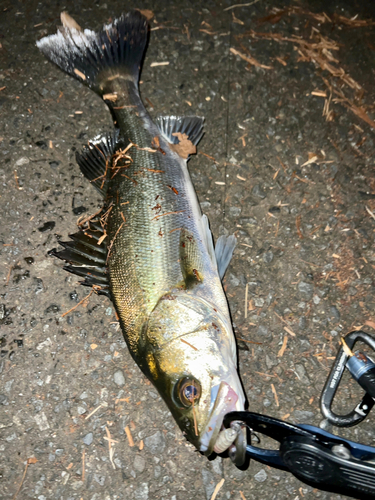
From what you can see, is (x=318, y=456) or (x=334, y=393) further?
(x=334, y=393)

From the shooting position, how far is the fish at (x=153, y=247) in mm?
2311

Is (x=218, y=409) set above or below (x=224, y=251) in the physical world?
below

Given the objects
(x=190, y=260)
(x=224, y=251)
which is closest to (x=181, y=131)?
(x=224, y=251)

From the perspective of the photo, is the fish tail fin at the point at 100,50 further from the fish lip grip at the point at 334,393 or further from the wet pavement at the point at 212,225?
the fish lip grip at the point at 334,393

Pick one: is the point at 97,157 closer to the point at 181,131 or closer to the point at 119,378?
the point at 181,131

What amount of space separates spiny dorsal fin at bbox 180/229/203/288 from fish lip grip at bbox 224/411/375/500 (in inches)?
33.7

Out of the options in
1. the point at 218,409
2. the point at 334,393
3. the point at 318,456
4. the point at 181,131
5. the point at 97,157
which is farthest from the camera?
the point at 181,131

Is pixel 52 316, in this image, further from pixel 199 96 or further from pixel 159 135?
pixel 199 96

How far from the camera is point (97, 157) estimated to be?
308 cm

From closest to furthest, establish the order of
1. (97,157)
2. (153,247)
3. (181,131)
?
(153,247) → (97,157) → (181,131)

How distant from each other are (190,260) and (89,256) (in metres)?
0.73

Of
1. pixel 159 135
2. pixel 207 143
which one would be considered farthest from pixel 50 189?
pixel 207 143

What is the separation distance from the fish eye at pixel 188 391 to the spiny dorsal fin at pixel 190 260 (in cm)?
60

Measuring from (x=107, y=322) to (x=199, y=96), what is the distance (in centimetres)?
209
